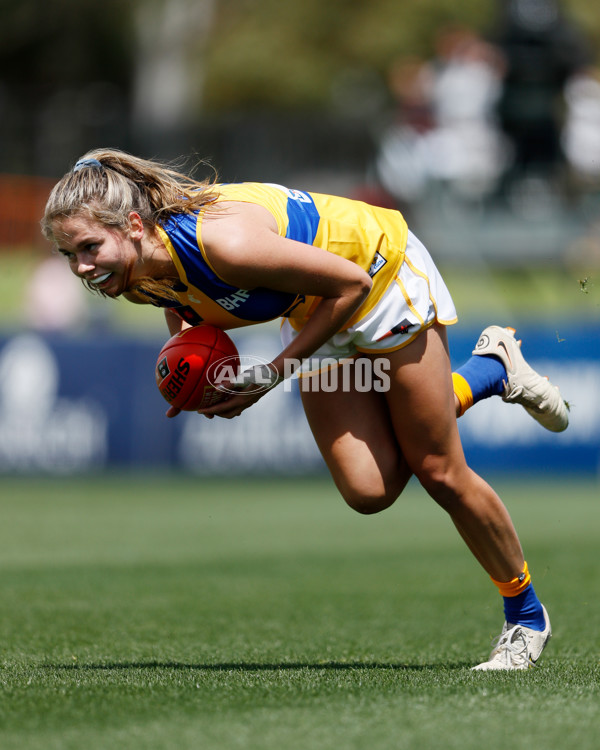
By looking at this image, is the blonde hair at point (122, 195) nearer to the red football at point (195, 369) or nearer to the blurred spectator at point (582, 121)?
the red football at point (195, 369)

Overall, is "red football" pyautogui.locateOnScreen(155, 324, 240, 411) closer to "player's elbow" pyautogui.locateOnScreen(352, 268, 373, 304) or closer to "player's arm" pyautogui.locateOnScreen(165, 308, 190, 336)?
"player's arm" pyautogui.locateOnScreen(165, 308, 190, 336)

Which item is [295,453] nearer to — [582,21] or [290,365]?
[290,365]

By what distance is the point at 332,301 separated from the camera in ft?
14.8

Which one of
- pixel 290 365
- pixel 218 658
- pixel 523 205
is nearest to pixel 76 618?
pixel 218 658

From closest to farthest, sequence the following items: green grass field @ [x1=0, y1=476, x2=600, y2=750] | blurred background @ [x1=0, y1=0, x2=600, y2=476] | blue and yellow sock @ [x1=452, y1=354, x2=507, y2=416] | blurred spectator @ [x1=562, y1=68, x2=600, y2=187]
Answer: green grass field @ [x1=0, y1=476, x2=600, y2=750] < blue and yellow sock @ [x1=452, y1=354, x2=507, y2=416] < blurred background @ [x1=0, y1=0, x2=600, y2=476] < blurred spectator @ [x1=562, y1=68, x2=600, y2=187]

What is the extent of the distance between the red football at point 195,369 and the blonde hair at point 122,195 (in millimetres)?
251

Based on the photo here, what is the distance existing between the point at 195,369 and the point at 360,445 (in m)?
0.78

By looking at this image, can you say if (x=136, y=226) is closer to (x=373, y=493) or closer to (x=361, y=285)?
(x=361, y=285)

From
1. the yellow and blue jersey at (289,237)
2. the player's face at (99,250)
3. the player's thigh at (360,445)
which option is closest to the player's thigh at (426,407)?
the player's thigh at (360,445)

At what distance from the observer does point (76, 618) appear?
21.0 ft

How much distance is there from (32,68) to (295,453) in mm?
26938

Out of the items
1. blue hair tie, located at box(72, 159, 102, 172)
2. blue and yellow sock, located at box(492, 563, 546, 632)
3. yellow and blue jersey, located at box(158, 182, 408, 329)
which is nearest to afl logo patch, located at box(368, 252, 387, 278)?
yellow and blue jersey, located at box(158, 182, 408, 329)

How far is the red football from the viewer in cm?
465

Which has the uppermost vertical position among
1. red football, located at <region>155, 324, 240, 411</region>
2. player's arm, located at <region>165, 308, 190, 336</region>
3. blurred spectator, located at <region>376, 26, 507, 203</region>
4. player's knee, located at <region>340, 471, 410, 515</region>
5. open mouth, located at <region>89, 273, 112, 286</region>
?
blurred spectator, located at <region>376, 26, 507, 203</region>
